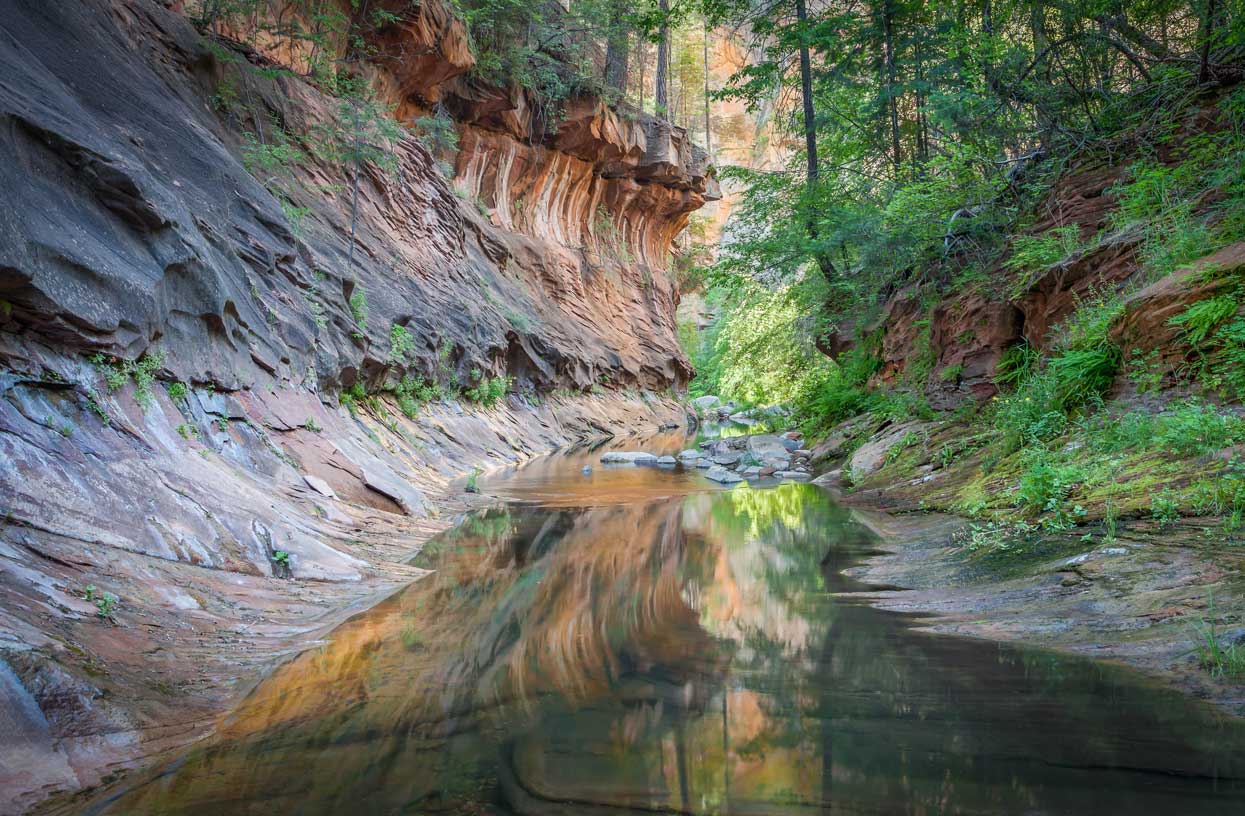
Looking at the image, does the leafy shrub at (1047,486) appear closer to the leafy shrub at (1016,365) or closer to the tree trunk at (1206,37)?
the leafy shrub at (1016,365)

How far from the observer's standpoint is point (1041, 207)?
9562 millimetres

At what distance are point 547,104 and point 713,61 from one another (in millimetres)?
56912

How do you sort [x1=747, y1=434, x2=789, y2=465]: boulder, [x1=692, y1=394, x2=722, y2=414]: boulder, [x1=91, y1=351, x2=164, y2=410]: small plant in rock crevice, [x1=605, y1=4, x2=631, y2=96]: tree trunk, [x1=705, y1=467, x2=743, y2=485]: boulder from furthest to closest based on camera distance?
[x1=692, y1=394, x2=722, y2=414]: boulder → [x1=605, y1=4, x2=631, y2=96]: tree trunk → [x1=747, y1=434, x2=789, y2=465]: boulder → [x1=705, y1=467, x2=743, y2=485]: boulder → [x1=91, y1=351, x2=164, y2=410]: small plant in rock crevice

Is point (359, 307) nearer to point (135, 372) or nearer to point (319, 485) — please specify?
point (319, 485)

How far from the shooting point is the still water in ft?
7.24

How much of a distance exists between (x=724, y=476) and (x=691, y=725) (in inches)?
396

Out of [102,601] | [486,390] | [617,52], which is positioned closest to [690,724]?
[102,601]

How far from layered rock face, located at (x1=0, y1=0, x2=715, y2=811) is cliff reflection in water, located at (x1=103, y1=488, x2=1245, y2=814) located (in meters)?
0.56

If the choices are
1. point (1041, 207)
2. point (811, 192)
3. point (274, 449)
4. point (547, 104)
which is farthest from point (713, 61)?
point (274, 449)

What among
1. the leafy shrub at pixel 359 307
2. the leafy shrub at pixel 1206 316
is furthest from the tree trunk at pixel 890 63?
the leafy shrub at pixel 359 307

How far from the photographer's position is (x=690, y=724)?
278 centimetres

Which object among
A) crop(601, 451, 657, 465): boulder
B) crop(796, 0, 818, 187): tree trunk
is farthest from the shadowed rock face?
crop(796, 0, 818, 187): tree trunk

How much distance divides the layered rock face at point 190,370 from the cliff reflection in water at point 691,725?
555 millimetres

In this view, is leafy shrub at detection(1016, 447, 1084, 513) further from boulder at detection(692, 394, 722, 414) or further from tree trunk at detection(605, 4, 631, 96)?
boulder at detection(692, 394, 722, 414)
